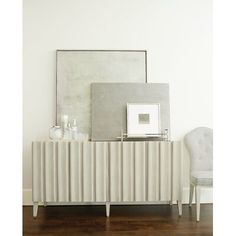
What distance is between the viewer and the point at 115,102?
160 inches

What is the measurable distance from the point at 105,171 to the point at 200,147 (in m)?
1.21

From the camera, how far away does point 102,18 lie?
13.7 ft

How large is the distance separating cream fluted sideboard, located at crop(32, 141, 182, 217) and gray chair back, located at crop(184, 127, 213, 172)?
1.29ft

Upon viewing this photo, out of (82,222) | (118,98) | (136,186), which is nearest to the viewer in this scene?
(82,222)

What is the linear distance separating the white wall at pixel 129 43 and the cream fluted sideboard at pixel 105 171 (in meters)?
0.59

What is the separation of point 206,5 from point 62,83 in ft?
6.70

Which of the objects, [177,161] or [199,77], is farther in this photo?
[199,77]

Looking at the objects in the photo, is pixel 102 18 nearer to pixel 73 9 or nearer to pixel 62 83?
pixel 73 9

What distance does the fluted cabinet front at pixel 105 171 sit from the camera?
11.8 ft

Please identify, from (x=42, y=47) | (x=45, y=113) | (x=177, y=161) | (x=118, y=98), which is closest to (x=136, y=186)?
(x=177, y=161)

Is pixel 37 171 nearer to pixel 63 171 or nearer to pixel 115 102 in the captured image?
pixel 63 171

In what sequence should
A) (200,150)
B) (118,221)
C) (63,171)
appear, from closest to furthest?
1. (118,221)
2. (63,171)
3. (200,150)

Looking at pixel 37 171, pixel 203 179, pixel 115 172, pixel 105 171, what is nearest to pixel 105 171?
pixel 105 171

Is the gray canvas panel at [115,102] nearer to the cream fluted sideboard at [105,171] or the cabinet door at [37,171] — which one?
the cream fluted sideboard at [105,171]
